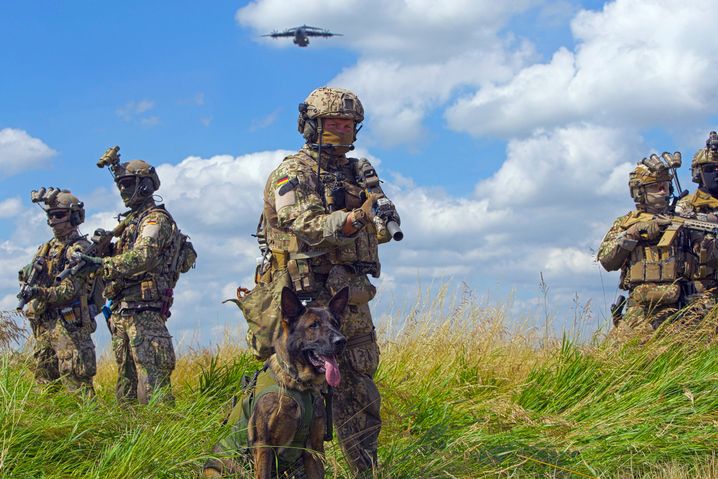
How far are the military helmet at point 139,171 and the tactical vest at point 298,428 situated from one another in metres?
4.30

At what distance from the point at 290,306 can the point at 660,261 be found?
6.45m

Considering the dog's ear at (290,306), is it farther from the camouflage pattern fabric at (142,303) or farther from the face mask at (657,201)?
the face mask at (657,201)

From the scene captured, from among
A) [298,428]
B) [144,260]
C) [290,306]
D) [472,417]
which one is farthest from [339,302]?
[144,260]

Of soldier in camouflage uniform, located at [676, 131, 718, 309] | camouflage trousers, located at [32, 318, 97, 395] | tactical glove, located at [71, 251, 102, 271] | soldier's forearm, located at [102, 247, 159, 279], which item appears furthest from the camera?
soldier in camouflage uniform, located at [676, 131, 718, 309]

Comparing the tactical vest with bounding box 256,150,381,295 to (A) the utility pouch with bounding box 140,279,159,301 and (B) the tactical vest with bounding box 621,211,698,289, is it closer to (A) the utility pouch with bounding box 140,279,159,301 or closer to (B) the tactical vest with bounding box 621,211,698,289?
(A) the utility pouch with bounding box 140,279,159,301

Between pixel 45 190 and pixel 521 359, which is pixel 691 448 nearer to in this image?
pixel 521 359

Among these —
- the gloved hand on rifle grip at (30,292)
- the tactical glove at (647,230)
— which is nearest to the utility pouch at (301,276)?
the gloved hand on rifle grip at (30,292)

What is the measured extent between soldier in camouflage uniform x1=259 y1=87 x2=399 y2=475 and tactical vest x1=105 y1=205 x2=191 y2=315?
301 centimetres

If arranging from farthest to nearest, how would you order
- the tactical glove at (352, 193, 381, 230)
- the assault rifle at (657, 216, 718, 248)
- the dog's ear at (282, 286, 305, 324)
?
the assault rifle at (657, 216, 718, 248)
the tactical glove at (352, 193, 381, 230)
the dog's ear at (282, 286, 305, 324)

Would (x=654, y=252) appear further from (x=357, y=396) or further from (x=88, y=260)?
(x=88, y=260)

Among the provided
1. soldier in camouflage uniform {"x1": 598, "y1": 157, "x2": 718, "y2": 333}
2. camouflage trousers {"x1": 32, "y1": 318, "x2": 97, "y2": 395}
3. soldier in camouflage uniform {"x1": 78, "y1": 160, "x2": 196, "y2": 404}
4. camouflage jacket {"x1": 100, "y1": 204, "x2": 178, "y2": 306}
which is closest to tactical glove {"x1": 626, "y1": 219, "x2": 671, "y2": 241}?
soldier in camouflage uniform {"x1": 598, "y1": 157, "x2": 718, "y2": 333}

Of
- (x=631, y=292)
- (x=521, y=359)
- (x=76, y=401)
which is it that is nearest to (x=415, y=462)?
(x=76, y=401)

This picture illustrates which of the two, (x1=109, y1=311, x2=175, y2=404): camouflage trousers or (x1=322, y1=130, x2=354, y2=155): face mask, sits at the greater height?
(x1=322, y1=130, x2=354, y2=155): face mask

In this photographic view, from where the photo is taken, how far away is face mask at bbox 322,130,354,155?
5551 mm
